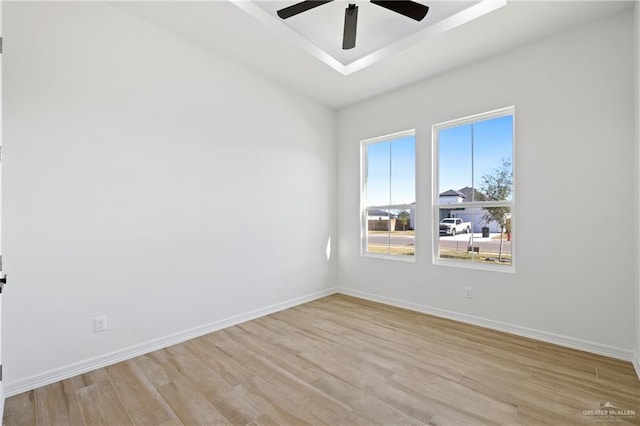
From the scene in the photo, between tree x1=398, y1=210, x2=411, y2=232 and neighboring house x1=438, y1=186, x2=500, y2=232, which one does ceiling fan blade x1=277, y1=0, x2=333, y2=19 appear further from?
tree x1=398, y1=210, x2=411, y2=232

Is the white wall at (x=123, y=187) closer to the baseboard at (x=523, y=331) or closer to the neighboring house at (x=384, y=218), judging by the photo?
the neighboring house at (x=384, y=218)

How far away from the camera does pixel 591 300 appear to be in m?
2.66

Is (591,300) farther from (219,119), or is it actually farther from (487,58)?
(219,119)

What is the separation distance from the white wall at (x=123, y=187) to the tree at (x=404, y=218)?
5.48ft

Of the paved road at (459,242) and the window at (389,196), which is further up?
the window at (389,196)

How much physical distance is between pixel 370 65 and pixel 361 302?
305 centimetres

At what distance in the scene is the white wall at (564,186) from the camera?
100.0 inches

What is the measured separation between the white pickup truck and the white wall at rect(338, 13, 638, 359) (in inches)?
18.4

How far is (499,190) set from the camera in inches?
129

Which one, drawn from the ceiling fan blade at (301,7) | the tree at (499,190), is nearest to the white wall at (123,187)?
the ceiling fan blade at (301,7)

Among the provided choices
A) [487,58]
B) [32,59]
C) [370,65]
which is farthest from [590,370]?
[32,59]

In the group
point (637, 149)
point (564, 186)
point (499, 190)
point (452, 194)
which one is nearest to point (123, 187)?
point (452, 194)

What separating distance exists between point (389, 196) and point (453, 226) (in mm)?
985

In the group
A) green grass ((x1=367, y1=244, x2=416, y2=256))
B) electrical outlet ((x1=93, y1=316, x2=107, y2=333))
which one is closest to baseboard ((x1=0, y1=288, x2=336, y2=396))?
electrical outlet ((x1=93, y1=316, x2=107, y2=333))
